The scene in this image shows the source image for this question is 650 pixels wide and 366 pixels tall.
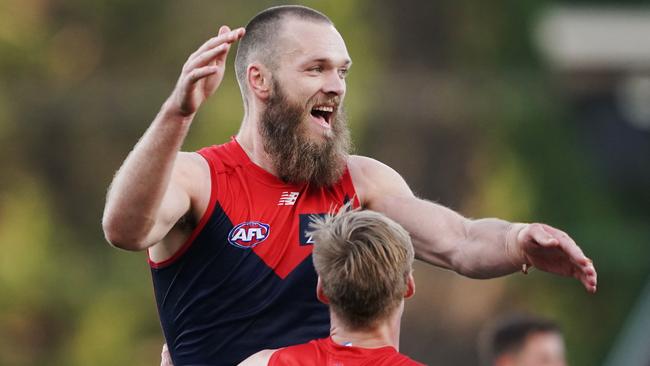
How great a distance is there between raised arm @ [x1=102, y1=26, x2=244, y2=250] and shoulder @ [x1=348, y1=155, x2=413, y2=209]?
3.58 ft

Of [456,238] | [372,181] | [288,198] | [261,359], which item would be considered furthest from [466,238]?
[261,359]

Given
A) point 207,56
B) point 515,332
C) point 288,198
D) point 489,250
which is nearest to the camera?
point 207,56

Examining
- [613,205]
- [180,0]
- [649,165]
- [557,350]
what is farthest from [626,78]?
[557,350]

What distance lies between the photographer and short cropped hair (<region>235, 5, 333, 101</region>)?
20.9ft

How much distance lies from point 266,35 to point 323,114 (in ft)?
1.56

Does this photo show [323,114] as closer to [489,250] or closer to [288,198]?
[288,198]

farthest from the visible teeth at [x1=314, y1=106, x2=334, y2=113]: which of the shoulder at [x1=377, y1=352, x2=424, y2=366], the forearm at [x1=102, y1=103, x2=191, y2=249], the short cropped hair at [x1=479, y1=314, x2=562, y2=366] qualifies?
the short cropped hair at [x1=479, y1=314, x2=562, y2=366]

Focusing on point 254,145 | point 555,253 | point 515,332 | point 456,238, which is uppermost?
point 254,145

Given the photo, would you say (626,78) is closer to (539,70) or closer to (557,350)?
(539,70)

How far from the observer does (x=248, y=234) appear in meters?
6.02

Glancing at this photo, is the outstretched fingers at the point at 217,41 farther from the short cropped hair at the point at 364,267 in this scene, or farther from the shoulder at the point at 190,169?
the short cropped hair at the point at 364,267

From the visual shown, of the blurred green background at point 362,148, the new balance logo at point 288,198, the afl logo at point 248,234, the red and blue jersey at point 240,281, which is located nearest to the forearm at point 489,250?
the red and blue jersey at point 240,281

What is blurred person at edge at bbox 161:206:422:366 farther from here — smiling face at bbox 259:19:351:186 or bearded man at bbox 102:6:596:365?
smiling face at bbox 259:19:351:186

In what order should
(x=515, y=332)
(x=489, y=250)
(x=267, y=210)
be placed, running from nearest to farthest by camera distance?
(x=489, y=250), (x=267, y=210), (x=515, y=332)
